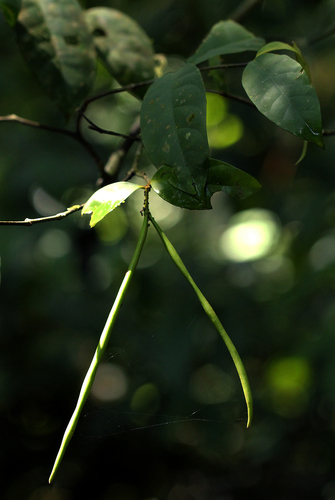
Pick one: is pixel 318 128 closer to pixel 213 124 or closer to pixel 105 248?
pixel 105 248

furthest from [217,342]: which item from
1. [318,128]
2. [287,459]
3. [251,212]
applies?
[318,128]

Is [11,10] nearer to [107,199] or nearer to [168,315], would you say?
[107,199]

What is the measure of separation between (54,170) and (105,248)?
0.42 m

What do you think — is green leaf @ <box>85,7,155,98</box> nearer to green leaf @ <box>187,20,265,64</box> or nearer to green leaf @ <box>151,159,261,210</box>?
green leaf @ <box>187,20,265,64</box>

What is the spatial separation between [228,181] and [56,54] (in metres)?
0.45

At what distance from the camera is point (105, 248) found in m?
1.92

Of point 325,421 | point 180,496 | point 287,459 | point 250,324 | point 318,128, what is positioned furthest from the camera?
point 180,496

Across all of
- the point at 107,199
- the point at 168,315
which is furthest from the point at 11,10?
the point at 168,315

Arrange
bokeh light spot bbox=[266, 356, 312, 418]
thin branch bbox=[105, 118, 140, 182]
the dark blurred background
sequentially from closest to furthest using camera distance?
thin branch bbox=[105, 118, 140, 182] → the dark blurred background → bokeh light spot bbox=[266, 356, 312, 418]

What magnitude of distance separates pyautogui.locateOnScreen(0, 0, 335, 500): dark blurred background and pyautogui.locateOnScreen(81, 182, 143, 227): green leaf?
115 cm

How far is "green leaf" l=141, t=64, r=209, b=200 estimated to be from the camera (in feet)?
1.54

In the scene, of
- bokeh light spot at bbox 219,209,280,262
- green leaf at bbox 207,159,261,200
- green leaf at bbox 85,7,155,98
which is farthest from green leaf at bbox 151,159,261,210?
bokeh light spot at bbox 219,209,280,262

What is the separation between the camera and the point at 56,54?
739mm

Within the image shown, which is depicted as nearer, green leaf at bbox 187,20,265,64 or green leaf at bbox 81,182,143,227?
green leaf at bbox 81,182,143,227
